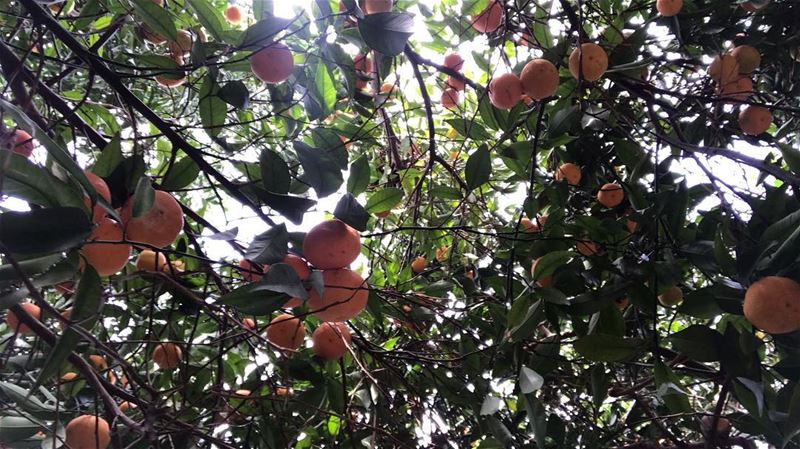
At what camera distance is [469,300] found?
1.58 metres

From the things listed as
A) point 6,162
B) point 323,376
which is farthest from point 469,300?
point 6,162

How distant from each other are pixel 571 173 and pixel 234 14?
57.1 inches

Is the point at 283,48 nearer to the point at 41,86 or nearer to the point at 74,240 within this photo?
the point at 41,86

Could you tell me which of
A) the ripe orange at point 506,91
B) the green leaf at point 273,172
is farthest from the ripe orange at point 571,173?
the green leaf at point 273,172

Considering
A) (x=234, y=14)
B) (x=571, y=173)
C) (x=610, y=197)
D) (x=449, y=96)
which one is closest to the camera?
(x=610, y=197)

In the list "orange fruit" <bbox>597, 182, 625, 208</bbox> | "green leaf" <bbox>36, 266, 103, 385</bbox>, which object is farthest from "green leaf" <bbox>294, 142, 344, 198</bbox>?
"orange fruit" <bbox>597, 182, 625, 208</bbox>

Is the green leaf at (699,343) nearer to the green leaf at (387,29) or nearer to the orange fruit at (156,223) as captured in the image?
the green leaf at (387,29)

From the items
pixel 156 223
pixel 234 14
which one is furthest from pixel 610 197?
pixel 234 14

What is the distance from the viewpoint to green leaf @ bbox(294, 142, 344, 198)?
90 centimetres

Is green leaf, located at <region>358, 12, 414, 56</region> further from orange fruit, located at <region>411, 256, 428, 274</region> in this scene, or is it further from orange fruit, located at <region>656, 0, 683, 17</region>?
orange fruit, located at <region>411, 256, 428, 274</region>

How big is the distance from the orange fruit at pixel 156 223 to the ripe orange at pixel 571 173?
1.00 m

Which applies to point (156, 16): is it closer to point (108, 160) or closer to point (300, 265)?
point (108, 160)

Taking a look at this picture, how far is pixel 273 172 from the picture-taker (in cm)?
89

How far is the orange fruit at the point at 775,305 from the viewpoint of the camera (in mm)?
777
